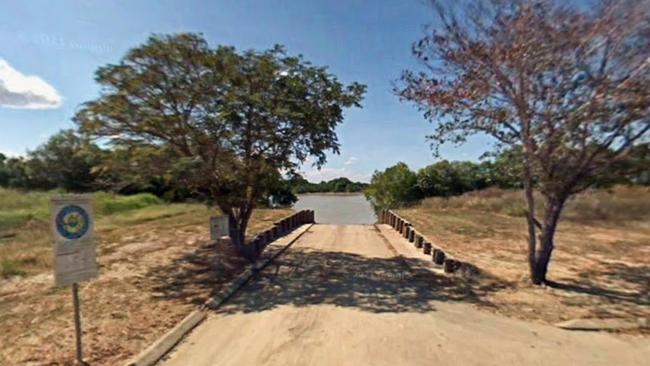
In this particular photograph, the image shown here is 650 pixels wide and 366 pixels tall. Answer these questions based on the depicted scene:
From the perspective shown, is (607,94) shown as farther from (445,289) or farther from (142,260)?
(142,260)

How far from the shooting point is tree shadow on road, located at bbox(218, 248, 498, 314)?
6512mm

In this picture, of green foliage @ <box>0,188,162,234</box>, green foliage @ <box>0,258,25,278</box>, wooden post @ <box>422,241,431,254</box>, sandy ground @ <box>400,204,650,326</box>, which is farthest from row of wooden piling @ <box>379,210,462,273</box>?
green foliage @ <box>0,188,162,234</box>

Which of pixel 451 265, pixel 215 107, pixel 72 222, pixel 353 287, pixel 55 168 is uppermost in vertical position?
pixel 55 168

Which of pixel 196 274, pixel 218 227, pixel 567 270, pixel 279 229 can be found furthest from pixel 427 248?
pixel 196 274

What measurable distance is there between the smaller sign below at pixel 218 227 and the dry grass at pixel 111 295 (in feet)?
2.26

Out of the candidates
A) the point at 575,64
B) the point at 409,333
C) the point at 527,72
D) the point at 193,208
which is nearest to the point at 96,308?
the point at 409,333

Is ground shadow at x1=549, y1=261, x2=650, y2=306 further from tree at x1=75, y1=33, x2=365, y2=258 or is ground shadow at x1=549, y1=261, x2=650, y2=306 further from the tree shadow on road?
tree at x1=75, y1=33, x2=365, y2=258

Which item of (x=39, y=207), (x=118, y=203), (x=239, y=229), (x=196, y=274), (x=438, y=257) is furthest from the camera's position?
(x=118, y=203)

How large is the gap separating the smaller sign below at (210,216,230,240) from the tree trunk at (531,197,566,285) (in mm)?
6684

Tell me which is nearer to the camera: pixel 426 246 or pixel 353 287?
pixel 353 287

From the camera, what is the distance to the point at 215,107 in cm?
813

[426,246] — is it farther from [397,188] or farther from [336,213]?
[397,188]

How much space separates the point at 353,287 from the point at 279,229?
26.5 ft

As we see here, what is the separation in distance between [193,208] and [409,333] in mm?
23787
